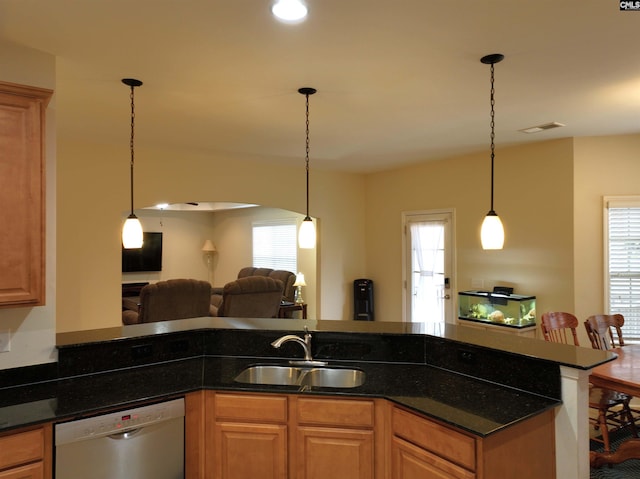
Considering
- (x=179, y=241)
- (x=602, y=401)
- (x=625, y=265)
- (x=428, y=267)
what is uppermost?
(x=179, y=241)

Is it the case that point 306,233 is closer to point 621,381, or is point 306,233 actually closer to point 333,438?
point 333,438

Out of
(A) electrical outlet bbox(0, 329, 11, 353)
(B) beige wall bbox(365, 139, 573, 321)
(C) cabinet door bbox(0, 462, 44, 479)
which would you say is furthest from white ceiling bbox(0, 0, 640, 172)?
(C) cabinet door bbox(0, 462, 44, 479)

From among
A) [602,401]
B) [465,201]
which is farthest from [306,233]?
[465,201]

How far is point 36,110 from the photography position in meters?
2.10

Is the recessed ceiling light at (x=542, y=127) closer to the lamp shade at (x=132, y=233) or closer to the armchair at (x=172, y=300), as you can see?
the lamp shade at (x=132, y=233)

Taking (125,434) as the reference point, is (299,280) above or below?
above

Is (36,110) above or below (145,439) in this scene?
above

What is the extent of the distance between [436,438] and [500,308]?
10.6 feet

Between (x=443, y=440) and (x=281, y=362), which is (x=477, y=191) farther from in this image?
(x=443, y=440)

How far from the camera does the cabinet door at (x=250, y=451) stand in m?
2.21

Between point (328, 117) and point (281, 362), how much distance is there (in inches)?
82.3

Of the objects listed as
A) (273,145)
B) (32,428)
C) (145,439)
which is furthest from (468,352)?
(273,145)

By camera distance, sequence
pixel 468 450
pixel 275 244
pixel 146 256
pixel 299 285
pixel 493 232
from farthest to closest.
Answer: pixel 146 256 < pixel 275 244 < pixel 299 285 < pixel 493 232 < pixel 468 450

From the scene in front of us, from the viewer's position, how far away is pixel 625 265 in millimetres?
4359
